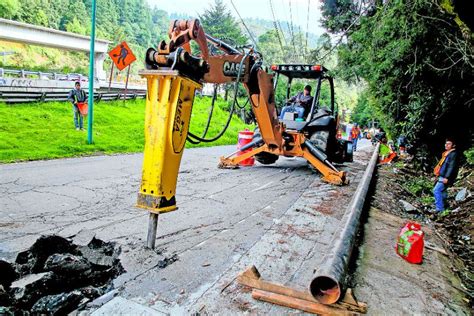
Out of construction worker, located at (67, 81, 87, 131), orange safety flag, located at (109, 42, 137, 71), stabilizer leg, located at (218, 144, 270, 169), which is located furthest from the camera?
orange safety flag, located at (109, 42, 137, 71)

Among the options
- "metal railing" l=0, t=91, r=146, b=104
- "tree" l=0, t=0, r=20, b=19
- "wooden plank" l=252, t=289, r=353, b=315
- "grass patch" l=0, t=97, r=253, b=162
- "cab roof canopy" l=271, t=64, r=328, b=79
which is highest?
"tree" l=0, t=0, r=20, b=19

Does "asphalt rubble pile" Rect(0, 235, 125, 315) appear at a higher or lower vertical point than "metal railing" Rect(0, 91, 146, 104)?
higher

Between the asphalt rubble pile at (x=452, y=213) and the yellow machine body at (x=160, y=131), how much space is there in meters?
3.26

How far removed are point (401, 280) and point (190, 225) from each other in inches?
99.7

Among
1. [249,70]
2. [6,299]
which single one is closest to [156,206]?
[6,299]

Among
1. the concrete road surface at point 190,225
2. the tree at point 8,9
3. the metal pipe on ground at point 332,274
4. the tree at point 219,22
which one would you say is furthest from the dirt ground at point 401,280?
the tree at point 8,9

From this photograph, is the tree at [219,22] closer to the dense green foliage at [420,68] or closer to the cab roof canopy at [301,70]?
the dense green foliage at [420,68]

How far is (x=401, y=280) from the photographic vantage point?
342 cm

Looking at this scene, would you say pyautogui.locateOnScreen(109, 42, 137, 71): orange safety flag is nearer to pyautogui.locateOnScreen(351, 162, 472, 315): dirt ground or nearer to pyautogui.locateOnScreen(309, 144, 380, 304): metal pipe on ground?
pyautogui.locateOnScreen(351, 162, 472, 315): dirt ground

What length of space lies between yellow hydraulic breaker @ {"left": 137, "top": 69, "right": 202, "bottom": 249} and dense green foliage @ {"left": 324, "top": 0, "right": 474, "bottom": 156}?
20.4 ft

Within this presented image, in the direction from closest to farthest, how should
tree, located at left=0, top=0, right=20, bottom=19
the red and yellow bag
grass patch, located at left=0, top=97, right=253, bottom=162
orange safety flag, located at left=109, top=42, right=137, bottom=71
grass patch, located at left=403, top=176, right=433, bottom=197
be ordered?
the red and yellow bag → grass patch, located at left=403, top=176, right=433, bottom=197 → grass patch, located at left=0, top=97, right=253, bottom=162 → orange safety flag, located at left=109, top=42, right=137, bottom=71 → tree, located at left=0, top=0, right=20, bottom=19

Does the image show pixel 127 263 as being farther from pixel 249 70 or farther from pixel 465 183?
pixel 465 183

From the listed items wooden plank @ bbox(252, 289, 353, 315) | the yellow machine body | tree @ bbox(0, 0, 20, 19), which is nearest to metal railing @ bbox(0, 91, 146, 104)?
the yellow machine body

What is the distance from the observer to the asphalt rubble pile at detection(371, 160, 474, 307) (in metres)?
4.77
